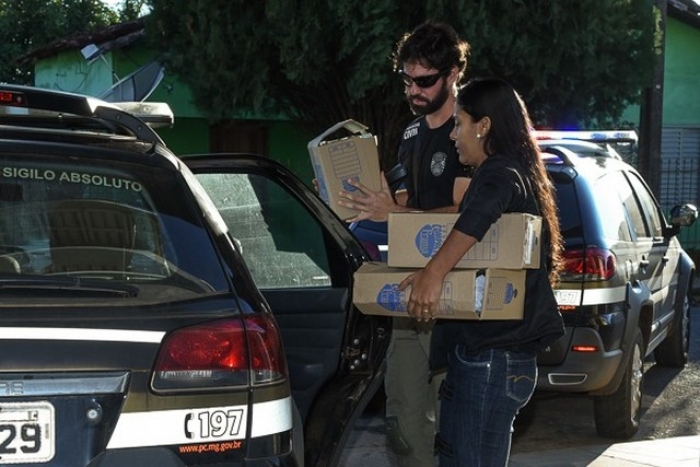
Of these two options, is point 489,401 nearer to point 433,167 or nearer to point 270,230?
point 433,167

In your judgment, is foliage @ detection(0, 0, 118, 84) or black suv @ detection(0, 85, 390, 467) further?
foliage @ detection(0, 0, 118, 84)

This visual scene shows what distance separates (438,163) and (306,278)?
833mm

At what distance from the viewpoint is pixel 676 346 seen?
8.60 metres

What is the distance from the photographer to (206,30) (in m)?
11.4

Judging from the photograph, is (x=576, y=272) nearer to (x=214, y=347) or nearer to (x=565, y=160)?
(x=565, y=160)

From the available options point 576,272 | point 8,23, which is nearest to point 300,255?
point 576,272

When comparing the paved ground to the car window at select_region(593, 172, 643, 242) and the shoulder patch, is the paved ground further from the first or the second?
the shoulder patch

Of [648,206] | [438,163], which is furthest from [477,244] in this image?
[648,206]

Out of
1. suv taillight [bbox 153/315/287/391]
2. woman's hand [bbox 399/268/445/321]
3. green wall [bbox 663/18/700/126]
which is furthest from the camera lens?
green wall [bbox 663/18/700/126]

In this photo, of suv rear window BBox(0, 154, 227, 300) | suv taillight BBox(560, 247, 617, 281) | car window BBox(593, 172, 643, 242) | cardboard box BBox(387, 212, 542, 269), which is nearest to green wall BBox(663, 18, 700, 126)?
car window BBox(593, 172, 643, 242)

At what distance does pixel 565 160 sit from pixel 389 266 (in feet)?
9.33

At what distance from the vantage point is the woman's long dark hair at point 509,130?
11.5 feet

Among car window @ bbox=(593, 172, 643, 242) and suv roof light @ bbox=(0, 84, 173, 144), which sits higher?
suv roof light @ bbox=(0, 84, 173, 144)

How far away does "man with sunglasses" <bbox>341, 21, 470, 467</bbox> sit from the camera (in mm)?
4203
